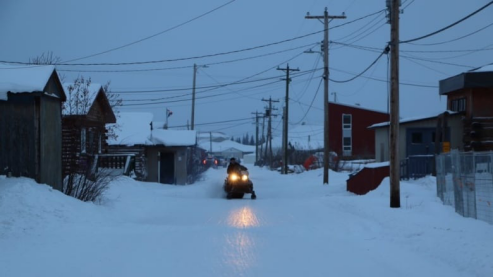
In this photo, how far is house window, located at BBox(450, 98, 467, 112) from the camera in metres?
33.3

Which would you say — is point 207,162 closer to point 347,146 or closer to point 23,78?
point 347,146

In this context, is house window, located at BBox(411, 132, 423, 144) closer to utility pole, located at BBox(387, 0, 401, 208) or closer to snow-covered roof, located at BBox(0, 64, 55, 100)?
utility pole, located at BBox(387, 0, 401, 208)

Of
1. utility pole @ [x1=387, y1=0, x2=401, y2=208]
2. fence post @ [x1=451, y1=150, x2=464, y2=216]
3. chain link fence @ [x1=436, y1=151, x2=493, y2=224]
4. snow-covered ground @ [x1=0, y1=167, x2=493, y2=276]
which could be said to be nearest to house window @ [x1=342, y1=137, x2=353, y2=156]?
snow-covered ground @ [x1=0, y1=167, x2=493, y2=276]

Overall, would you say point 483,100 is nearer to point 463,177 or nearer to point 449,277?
point 463,177

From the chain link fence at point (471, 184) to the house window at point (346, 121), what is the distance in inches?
1866

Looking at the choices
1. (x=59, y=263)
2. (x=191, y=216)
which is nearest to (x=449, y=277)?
(x=59, y=263)

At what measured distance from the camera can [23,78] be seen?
16188 millimetres

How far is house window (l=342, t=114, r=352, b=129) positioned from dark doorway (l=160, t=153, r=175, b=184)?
26.4 m

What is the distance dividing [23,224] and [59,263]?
391 centimetres

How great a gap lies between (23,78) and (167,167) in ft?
90.5

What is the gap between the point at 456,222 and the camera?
1353 centimetres

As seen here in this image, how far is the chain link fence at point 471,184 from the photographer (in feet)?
43.7

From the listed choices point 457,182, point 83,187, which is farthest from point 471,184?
point 83,187

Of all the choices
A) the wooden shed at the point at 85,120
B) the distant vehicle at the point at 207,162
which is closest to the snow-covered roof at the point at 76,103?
the wooden shed at the point at 85,120
